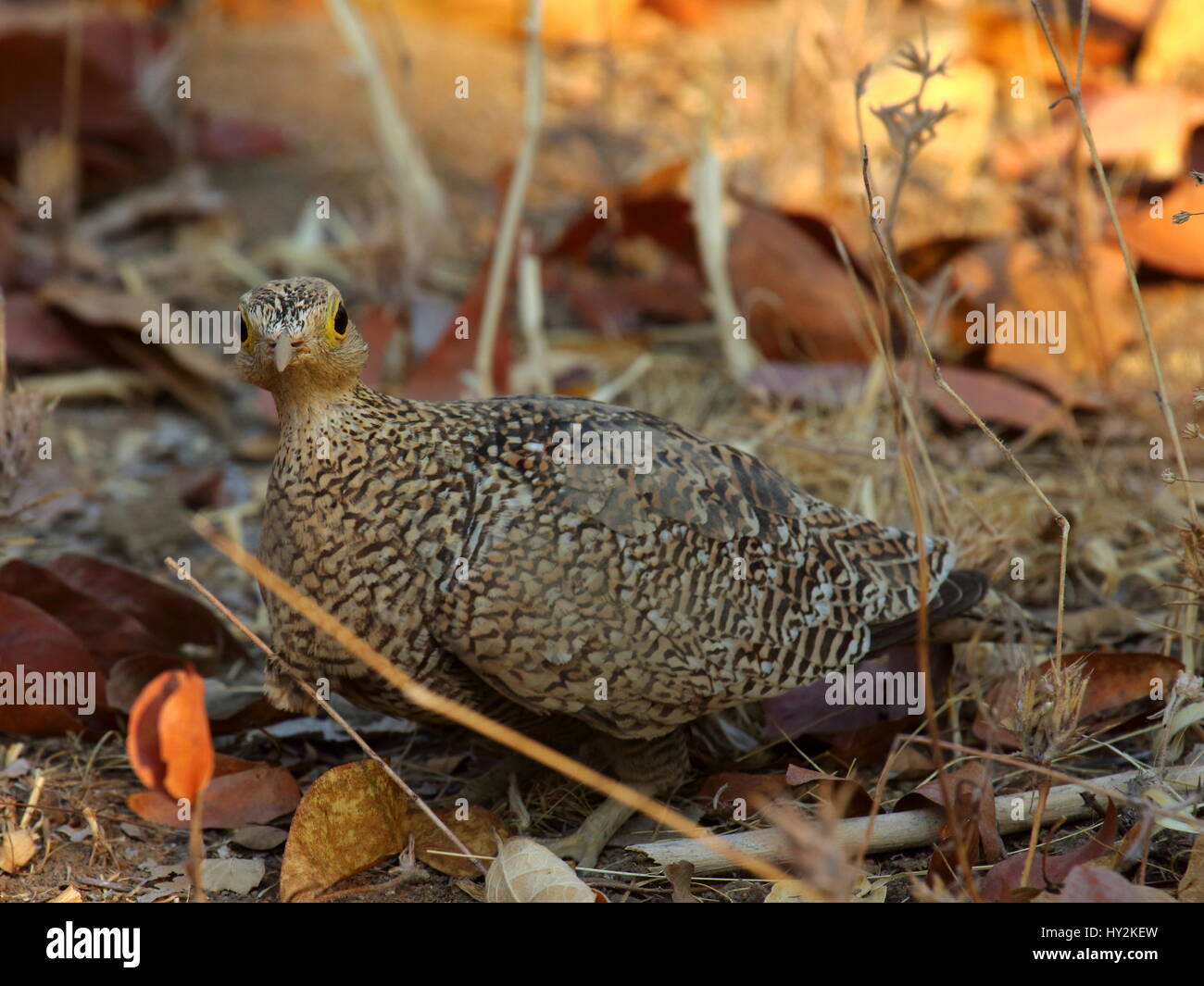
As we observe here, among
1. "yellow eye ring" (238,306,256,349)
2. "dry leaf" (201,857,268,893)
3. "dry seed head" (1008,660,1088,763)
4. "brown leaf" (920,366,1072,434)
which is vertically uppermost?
"yellow eye ring" (238,306,256,349)

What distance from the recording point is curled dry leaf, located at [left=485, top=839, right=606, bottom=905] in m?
2.86

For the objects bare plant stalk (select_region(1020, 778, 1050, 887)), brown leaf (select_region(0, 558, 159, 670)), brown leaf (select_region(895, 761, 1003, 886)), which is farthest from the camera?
brown leaf (select_region(0, 558, 159, 670))

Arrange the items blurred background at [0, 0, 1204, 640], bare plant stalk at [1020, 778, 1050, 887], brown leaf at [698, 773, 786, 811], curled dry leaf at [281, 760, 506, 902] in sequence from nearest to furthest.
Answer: bare plant stalk at [1020, 778, 1050, 887]
curled dry leaf at [281, 760, 506, 902]
brown leaf at [698, 773, 786, 811]
blurred background at [0, 0, 1204, 640]

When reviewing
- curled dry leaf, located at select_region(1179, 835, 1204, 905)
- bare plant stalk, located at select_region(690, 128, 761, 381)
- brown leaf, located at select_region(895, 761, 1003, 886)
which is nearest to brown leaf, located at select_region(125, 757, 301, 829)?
brown leaf, located at select_region(895, 761, 1003, 886)

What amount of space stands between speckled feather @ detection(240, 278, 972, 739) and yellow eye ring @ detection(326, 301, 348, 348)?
0.07ft

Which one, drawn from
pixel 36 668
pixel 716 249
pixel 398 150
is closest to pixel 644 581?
pixel 36 668

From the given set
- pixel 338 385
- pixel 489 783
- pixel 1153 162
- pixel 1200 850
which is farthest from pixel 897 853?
pixel 1153 162

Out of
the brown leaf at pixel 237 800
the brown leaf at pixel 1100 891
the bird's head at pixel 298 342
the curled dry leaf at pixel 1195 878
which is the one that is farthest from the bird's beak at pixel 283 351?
the curled dry leaf at pixel 1195 878

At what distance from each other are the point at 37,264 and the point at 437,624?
13.1 feet

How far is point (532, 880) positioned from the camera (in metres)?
2.90

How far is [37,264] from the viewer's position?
6.05 metres

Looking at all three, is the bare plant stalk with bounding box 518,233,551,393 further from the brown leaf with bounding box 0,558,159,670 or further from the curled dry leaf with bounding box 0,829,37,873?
the curled dry leaf with bounding box 0,829,37,873

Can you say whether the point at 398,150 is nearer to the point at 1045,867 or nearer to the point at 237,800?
the point at 237,800

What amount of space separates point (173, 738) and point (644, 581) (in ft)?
3.51
